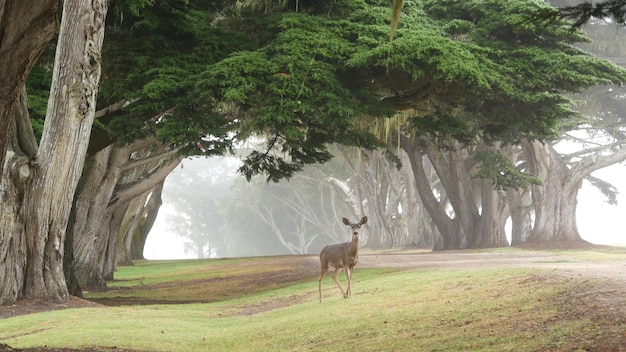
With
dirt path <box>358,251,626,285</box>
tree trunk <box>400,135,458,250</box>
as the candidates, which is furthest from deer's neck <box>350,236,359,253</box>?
tree trunk <box>400,135,458,250</box>

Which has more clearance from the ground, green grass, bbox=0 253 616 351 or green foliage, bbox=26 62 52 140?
green foliage, bbox=26 62 52 140

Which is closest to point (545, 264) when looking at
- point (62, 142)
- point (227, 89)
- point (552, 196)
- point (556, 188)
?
point (227, 89)

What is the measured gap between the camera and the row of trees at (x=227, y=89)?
15.3 m

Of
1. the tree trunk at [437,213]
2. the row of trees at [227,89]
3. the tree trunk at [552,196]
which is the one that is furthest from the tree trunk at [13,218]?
the tree trunk at [552,196]

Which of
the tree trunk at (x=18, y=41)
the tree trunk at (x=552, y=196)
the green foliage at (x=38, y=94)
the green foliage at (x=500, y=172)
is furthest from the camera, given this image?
the tree trunk at (x=552, y=196)

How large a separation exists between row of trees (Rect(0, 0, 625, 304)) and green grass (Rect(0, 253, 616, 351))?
9.76 feet

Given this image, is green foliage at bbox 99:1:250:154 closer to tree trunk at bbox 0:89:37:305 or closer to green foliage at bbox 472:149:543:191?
tree trunk at bbox 0:89:37:305

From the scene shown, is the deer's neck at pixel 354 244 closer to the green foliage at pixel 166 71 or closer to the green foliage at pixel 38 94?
the green foliage at pixel 166 71

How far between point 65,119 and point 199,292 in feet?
27.6

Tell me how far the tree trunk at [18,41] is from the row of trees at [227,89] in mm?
6740

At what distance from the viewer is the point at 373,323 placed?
430 inches

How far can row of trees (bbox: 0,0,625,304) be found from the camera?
603 inches

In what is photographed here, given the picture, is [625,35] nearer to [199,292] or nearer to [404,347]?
[199,292]

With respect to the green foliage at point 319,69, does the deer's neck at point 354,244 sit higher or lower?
lower
